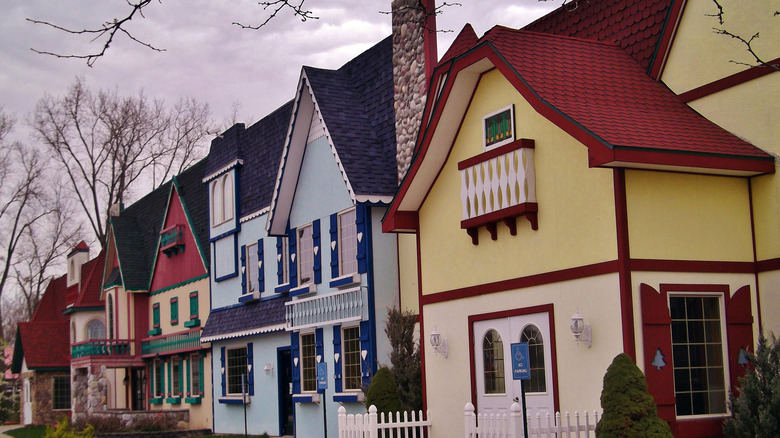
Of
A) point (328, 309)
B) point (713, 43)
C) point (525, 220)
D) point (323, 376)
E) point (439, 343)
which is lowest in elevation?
point (323, 376)

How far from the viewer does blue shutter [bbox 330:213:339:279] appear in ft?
74.6

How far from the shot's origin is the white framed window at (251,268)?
28578mm

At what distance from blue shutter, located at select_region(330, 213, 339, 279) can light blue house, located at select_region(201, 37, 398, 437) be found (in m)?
0.03

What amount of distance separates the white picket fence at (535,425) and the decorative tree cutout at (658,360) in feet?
3.31

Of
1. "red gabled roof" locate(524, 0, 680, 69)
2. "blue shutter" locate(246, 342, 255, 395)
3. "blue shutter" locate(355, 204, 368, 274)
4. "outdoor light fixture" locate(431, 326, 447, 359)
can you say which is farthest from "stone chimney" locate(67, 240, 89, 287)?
"red gabled roof" locate(524, 0, 680, 69)

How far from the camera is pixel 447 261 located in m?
17.4

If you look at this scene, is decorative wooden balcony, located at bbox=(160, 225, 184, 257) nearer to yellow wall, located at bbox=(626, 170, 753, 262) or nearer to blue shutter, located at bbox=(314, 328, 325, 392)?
blue shutter, located at bbox=(314, 328, 325, 392)

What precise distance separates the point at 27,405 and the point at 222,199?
89.3 ft

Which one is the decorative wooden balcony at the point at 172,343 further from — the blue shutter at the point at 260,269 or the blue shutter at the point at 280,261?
the blue shutter at the point at 280,261

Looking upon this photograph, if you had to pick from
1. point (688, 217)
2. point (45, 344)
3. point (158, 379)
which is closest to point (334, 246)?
point (688, 217)

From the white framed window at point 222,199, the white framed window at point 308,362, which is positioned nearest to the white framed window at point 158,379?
the white framed window at point 222,199

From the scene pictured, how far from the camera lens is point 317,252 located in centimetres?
2364

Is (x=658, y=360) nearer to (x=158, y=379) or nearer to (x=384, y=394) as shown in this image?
(x=384, y=394)

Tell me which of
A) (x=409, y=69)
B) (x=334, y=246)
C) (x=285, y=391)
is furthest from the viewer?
(x=285, y=391)
